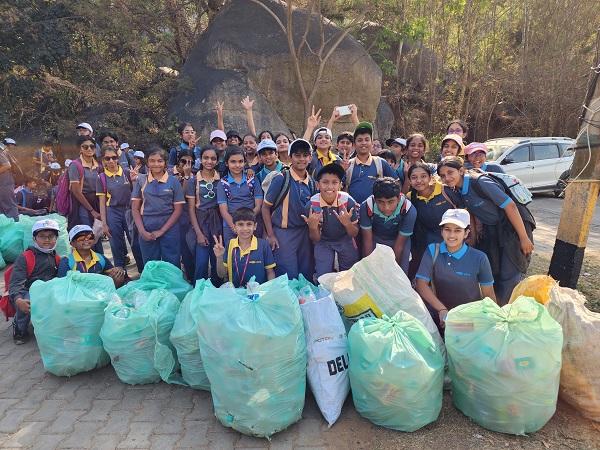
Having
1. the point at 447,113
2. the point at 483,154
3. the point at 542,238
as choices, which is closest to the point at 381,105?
the point at 447,113

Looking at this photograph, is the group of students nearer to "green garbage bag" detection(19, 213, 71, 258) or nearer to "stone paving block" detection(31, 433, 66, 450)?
"green garbage bag" detection(19, 213, 71, 258)

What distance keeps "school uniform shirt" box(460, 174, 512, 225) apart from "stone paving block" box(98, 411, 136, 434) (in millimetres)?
2893

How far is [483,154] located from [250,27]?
8.75 metres

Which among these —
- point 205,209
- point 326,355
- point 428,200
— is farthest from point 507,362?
point 205,209

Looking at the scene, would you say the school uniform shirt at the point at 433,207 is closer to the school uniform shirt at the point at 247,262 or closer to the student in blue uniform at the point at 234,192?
the school uniform shirt at the point at 247,262

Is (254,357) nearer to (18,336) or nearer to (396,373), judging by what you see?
(396,373)

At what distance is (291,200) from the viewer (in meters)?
3.67

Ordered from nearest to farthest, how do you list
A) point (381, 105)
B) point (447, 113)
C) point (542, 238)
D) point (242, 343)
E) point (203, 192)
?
point (242, 343) < point (203, 192) < point (542, 238) < point (381, 105) < point (447, 113)

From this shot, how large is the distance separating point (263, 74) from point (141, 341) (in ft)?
29.7

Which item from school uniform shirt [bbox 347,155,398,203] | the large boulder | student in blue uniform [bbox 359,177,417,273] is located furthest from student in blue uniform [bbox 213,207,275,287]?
the large boulder

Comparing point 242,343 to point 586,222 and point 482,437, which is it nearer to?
point 482,437

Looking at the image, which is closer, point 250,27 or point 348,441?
point 348,441

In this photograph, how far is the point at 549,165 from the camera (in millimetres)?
10562

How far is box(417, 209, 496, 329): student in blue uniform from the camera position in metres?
2.93
